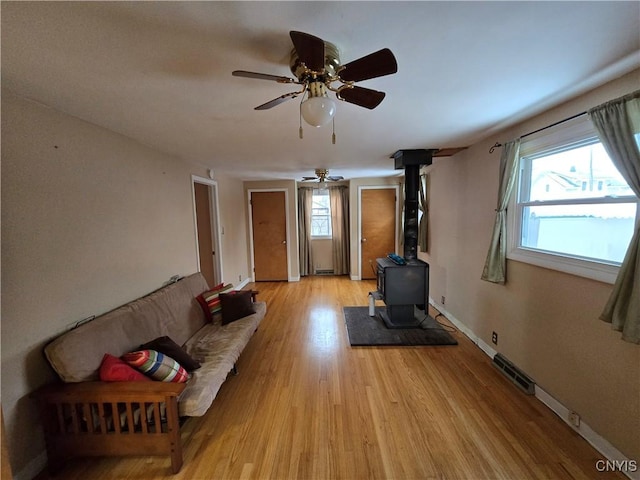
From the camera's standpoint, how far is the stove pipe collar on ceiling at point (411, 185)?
3.19 metres

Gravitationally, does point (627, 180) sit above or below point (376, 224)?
above

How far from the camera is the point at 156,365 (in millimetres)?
1698

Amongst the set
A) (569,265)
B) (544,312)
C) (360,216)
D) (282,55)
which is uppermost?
(282,55)

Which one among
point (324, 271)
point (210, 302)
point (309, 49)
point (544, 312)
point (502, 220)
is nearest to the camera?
point (309, 49)

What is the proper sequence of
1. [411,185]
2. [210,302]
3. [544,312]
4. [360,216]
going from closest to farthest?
1. [544,312]
2. [210,302]
3. [411,185]
4. [360,216]

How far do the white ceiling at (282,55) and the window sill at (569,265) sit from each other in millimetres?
1118

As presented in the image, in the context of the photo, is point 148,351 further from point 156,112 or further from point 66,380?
point 156,112

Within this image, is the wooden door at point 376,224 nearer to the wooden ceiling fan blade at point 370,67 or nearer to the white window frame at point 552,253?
the white window frame at point 552,253

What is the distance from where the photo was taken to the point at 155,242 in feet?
8.66

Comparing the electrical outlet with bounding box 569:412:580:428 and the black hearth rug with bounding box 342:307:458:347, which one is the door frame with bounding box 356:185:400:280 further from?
the electrical outlet with bounding box 569:412:580:428

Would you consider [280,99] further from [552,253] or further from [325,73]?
[552,253]

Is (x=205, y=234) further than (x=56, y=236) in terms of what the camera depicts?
Yes

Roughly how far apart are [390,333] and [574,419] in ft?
5.53

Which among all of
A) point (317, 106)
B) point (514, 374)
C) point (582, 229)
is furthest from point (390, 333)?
point (317, 106)
